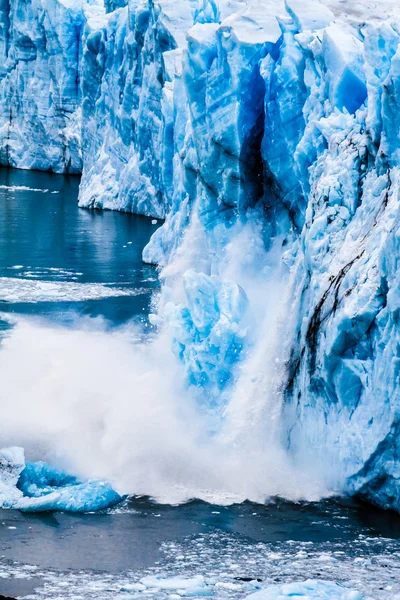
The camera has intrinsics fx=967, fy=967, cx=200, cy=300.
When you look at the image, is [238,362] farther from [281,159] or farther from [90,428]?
[281,159]

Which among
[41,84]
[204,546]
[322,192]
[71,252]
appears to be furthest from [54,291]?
[41,84]

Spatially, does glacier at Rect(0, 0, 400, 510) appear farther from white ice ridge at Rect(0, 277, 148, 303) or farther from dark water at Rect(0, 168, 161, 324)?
white ice ridge at Rect(0, 277, 148, 303)

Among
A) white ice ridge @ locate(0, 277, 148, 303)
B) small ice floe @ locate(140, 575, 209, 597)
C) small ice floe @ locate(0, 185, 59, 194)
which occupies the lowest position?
white ice ridge @ locate(0, 277, 148, 303)

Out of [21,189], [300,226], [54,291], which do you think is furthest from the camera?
[21,189]

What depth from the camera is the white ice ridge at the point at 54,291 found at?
2033cm

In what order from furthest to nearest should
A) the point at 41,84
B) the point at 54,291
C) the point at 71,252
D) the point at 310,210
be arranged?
the point at 41,84 → the point at 71,252 → the point at 54,291 → the point at 310,210

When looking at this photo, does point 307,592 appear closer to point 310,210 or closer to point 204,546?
point 204,546

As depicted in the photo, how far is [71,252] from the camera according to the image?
2577 centimetres

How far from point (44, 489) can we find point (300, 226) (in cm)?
→ 523

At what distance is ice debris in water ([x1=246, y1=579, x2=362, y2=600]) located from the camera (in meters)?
7.21

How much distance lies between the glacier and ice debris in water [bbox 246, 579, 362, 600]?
7.48ft

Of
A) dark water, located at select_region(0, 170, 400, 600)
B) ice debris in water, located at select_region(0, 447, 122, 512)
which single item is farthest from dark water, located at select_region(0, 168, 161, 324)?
dark water, located at select_region(0, 170, 400, 600)

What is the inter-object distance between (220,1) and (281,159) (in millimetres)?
9395

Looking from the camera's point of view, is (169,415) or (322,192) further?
(169,415)
